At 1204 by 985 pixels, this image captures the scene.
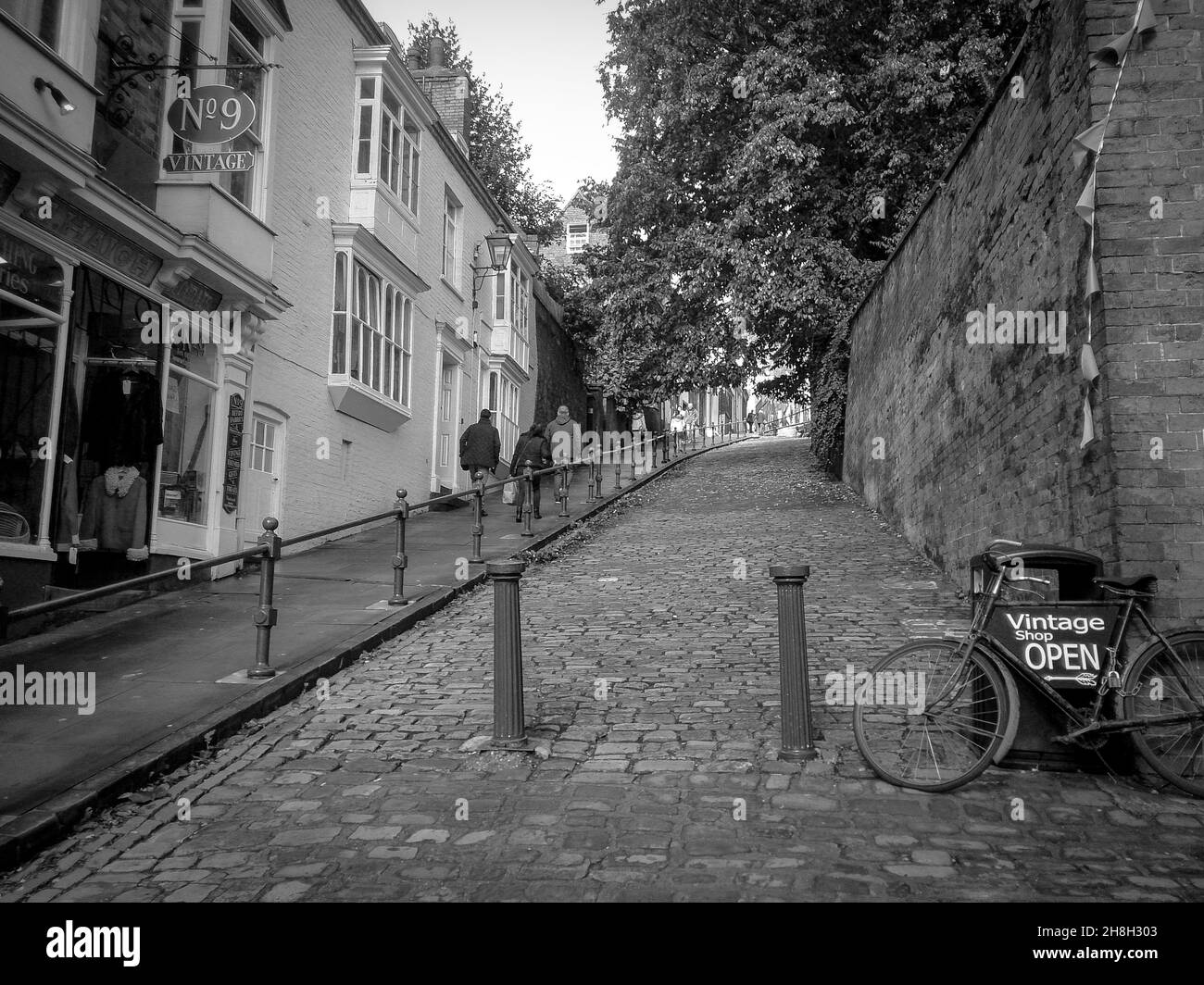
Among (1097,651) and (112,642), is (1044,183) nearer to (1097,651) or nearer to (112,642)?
(1097,651)

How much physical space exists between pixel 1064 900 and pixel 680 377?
20.8 metres

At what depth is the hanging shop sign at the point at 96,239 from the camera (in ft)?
27.3

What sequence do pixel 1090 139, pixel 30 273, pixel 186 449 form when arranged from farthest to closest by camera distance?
1. pixel 186 449
2. pixel 30 273
3. pixel 1090 139

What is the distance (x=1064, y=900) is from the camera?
3.54 m

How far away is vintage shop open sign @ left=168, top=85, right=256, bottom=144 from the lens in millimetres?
9641

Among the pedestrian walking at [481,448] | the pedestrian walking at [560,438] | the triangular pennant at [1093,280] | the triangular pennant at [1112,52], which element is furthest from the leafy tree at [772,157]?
the triangular pennant at [1093,280]

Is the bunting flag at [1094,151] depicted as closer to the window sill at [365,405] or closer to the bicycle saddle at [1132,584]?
the bicycle saddle at [1132,584]

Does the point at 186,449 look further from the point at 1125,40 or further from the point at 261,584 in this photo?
the point at 1125,40

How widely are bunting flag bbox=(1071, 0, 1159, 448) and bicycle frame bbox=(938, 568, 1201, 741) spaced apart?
1.42 metres

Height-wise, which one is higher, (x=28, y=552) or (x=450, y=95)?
(x=450, y=95)

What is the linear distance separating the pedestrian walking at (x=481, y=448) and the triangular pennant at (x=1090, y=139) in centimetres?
1169

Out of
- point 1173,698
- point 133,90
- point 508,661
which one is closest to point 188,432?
point 133,90

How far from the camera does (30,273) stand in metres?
8.30

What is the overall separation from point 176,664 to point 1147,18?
7.82 metres
